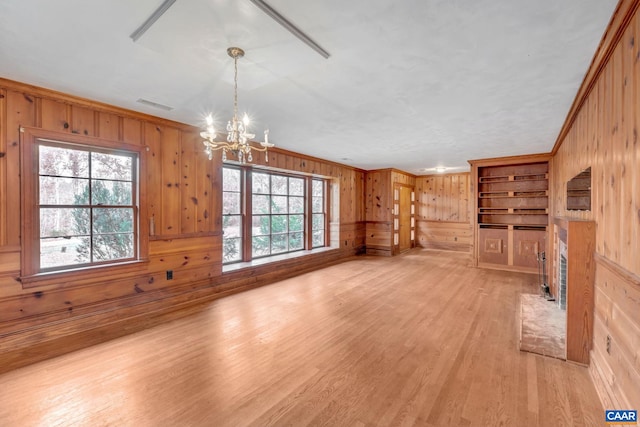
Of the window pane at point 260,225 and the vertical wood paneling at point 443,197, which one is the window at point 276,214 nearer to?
the window pane at point 260,225

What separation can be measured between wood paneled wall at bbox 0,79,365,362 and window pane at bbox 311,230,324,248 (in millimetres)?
1688

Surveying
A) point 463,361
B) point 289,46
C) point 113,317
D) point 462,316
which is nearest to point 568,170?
point 462,316

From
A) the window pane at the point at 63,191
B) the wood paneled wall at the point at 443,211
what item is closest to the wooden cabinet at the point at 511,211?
the wood paneled wall at the point at 443,211

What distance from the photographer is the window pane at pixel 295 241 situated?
6070mm

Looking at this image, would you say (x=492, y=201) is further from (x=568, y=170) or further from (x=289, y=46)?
(x=289, y=46)

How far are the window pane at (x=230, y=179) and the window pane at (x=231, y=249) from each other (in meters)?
0.86

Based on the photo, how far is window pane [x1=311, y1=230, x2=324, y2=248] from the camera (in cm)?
679

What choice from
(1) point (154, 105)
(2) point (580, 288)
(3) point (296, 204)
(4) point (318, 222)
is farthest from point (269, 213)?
(2) point (580, 288)

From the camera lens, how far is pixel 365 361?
243 cm

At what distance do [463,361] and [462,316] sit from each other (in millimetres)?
1115

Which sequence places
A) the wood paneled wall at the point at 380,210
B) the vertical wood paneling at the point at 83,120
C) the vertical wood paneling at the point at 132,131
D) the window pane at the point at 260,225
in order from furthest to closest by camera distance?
the wood paneled wall at the point at 380,210 < the window pane at the point at 260,225 < the vertical wood paneling at the point at 132,131 < the vertical wood paneling at the point at 83,120

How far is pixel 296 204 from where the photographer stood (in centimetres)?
619

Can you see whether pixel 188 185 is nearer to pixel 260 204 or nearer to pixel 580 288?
pixel 260 204

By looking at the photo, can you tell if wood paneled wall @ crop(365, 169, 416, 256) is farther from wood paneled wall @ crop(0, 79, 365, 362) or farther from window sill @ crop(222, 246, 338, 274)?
wood paneled wall @ crop(0, 79, 365, 362)
